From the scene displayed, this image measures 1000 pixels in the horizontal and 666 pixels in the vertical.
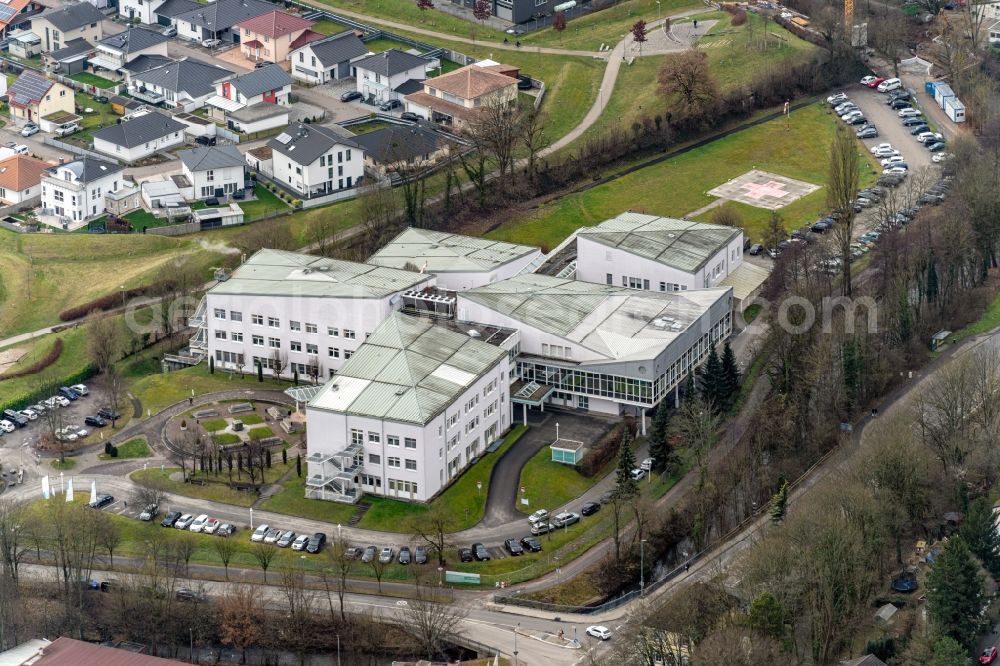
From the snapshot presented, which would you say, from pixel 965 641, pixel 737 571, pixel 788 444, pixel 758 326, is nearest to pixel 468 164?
pixel 758 326

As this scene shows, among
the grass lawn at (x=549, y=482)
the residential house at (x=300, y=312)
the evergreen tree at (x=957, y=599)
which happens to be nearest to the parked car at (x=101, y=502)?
the residential house at (x=300, y=312)

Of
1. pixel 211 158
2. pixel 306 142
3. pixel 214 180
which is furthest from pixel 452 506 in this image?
pixel 211 158

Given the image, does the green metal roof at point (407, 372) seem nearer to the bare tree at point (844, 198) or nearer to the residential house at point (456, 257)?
the residential house at point (456, 257)

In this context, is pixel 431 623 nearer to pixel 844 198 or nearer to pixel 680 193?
pixel 844 198

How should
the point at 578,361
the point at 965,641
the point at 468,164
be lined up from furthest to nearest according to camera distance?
the point at 468,164, the point at 578,361, the point at 965,641

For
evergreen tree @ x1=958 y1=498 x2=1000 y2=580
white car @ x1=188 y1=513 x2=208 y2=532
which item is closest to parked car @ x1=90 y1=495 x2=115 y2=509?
white car @ x1=188 y1=513 x2=208 y2=532

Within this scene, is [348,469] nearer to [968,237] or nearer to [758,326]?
[758,326]
